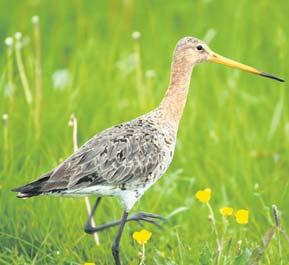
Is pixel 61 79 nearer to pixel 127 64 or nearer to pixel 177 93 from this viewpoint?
pixel 127 64

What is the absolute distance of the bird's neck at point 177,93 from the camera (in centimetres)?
596

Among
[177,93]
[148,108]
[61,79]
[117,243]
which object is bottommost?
[117,243]

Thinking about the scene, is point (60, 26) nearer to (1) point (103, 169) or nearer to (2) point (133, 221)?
(2) point (133, 221)

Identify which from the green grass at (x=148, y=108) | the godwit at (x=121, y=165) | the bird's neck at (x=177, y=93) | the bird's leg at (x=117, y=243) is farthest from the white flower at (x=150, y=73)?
the bird's leg at (x=117, y=243)

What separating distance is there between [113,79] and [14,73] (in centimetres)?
85

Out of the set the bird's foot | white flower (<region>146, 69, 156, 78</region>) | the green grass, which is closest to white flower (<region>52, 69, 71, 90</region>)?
the green grass

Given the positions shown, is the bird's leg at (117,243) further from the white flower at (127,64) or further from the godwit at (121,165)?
the white flower at (127,64)

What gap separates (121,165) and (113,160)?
0.17 ft

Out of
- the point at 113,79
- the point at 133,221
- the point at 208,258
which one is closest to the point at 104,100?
the point at 113,79

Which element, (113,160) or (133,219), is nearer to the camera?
(113,160)

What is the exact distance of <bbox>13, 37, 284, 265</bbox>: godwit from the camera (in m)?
5.43

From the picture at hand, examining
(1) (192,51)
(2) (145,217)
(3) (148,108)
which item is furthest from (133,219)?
(3) (148,108)

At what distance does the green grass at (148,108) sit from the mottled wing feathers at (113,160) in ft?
1.30

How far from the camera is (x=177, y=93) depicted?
19.8 ft
